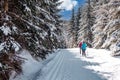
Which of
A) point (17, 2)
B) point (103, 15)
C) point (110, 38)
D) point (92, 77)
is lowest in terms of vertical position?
point (92, 77)

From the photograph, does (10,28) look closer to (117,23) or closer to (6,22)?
(6,22)

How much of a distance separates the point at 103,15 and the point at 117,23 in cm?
1216

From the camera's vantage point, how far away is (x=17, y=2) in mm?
9250

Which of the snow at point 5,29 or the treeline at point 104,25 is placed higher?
the treeline at point 104,25

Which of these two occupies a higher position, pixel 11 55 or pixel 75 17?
pixel 75 17

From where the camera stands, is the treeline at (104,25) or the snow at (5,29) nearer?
the snow at (5,29)

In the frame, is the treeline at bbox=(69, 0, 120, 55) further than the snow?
Yes

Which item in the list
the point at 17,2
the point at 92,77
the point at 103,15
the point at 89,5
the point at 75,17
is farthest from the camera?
the point at 75,17

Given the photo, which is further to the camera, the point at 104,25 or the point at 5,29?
the point at 104,25

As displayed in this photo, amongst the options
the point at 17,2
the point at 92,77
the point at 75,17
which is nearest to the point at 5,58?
the point at 17,2

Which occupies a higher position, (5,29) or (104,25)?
(104,25)

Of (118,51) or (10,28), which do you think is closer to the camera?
(10,28)

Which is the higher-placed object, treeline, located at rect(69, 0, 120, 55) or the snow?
treeline, located at rect(69, 0, 120, 55)

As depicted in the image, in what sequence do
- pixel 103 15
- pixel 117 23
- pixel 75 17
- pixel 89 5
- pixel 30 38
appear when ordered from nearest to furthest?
pixel 30 38 → pixel 117 23 → pixel 103 15 → pixel 89 5 → pixel 75 17
